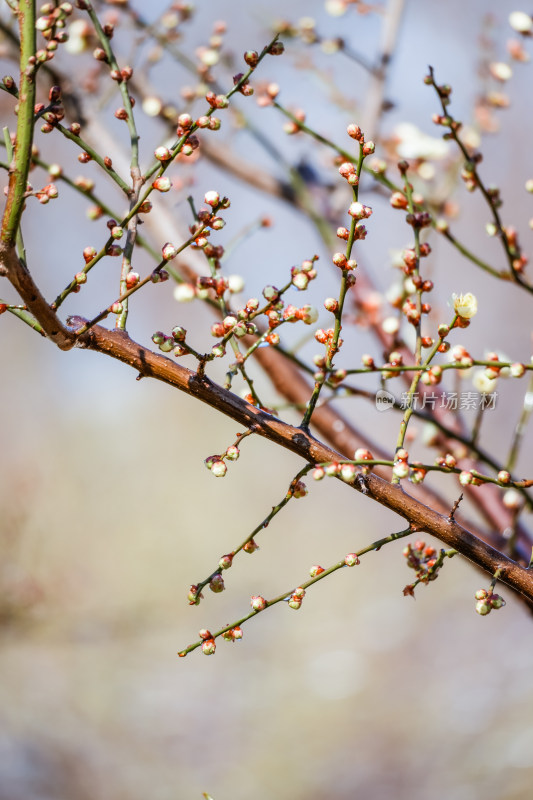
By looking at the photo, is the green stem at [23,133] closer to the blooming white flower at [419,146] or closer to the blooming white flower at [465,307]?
the blooming white flower at [465,307]

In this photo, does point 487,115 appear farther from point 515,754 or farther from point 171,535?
point 171,535

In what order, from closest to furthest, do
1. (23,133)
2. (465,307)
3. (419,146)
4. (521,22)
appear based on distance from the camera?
(23,133) < (465,307) < (521,22) < (419,146)

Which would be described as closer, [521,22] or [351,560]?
[351,560]

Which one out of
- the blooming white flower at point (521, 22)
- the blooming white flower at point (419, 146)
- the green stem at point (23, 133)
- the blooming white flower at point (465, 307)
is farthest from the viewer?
the blooming white flower at point (419, 146)

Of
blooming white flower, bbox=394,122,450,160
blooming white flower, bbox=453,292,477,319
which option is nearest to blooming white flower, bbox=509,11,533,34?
blooming white flower, bbox=394,122,450,160

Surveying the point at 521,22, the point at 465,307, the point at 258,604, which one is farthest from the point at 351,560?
the point at 521,22

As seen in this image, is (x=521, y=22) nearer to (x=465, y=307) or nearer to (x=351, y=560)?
(x=465, y=307)

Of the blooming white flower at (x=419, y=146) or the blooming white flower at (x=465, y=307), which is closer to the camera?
the blooming white flower at (x=465, y=307)

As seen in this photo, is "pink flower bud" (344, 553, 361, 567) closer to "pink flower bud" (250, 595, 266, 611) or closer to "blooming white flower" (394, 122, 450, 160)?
"pink flower bud" (250, 595, 266, 611)

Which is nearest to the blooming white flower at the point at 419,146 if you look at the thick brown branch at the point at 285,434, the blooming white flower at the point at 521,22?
the blooming white flower at the point at 521,22
